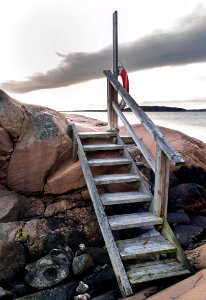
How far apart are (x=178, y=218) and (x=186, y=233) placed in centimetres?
53

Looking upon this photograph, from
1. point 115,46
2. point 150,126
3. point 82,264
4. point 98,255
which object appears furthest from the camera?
point 115,46

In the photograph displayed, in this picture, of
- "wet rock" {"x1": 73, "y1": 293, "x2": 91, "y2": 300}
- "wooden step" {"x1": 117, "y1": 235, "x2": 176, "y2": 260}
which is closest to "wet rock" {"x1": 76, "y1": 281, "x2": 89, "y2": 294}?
"wet rock" {"x1": 73, "y1": 293, "x2": 91, "y2": 300}

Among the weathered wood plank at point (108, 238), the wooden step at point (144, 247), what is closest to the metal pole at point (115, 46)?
the weathered wood plank at point (108, 238)

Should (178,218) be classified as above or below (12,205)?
below

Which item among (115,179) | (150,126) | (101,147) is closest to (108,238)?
(115,179)

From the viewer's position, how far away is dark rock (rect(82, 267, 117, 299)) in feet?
16.0

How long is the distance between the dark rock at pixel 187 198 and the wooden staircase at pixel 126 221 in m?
1.28

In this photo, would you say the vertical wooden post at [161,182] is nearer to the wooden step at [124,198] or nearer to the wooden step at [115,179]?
the wooden step at [124,198]

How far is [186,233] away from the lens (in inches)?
268

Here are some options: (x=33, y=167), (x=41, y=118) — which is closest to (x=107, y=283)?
(x=33, y=167)

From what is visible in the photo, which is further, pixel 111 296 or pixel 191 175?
pixel 191 175

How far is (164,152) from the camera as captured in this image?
4.77m

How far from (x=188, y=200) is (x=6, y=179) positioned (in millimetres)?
4313

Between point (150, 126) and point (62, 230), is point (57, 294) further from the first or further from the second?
point (150, 126)
